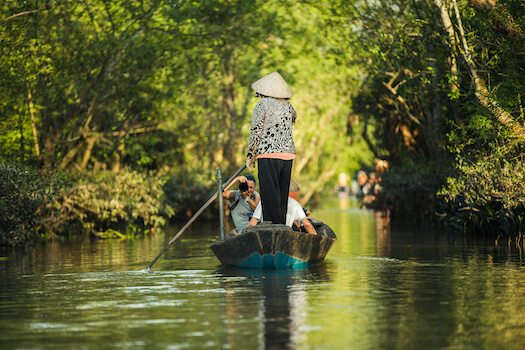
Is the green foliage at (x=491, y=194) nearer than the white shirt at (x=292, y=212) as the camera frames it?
No

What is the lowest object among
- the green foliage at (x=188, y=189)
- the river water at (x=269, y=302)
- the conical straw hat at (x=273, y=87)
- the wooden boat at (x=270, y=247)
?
the river water at (x=269, y=302)

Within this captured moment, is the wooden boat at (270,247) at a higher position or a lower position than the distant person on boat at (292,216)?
lower

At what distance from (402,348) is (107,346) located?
7.53ft

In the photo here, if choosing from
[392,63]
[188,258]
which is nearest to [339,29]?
[392,63]

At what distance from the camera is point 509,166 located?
1639cm

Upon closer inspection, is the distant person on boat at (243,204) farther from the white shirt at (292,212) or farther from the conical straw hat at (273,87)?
the conical straw hat at (273,87)

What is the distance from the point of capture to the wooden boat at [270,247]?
12.4 metres

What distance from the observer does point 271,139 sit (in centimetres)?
1287

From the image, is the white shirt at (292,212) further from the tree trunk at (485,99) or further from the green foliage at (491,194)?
the tree trunk at (485,99)

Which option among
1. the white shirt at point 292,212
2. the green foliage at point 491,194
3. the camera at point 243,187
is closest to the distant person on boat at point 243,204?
the camera at point 243,187

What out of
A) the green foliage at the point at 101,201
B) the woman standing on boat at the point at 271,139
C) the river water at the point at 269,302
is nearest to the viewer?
the river water at the point at 269,302

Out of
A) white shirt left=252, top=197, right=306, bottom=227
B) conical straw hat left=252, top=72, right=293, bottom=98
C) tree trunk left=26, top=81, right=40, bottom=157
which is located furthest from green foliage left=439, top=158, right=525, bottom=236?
tree trunk left=26, top=81, right=40, bottom=157

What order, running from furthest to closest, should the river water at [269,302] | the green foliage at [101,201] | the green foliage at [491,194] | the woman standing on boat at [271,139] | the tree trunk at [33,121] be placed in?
1. the tree trunk at [33,121]
2. the green foliage at [101,201]
3. the green foliage at [491,194]
4. the woman standing on boat at [271,139]
5. the river water at [269,302]

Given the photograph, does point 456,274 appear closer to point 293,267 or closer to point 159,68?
point 293,267
